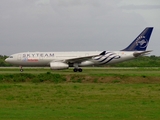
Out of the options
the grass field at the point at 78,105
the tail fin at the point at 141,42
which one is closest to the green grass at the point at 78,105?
the grass field at the point at 78,105

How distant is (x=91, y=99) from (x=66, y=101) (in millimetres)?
1656

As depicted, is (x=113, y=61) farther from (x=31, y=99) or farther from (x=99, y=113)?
(x=99, y=113)

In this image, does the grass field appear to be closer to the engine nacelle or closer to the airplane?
the engine nacelle

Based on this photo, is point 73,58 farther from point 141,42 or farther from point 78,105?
point 78,105

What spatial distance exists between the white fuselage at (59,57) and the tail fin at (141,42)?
182 centimetres

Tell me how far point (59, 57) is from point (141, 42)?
38.9 ft

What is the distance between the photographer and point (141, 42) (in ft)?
191

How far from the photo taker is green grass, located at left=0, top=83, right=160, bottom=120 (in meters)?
16.8

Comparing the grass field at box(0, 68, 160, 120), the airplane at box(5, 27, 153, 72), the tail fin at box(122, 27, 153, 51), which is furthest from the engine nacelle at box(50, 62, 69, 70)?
the grass field at box(0, 68, 160, 120)

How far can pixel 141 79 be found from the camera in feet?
122

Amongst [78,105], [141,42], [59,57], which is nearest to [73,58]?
[59,57]

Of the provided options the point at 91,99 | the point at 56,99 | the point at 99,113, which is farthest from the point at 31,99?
the point at 99,113

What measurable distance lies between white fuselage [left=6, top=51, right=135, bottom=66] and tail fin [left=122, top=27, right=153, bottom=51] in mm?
1817

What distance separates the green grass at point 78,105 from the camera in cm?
1675
